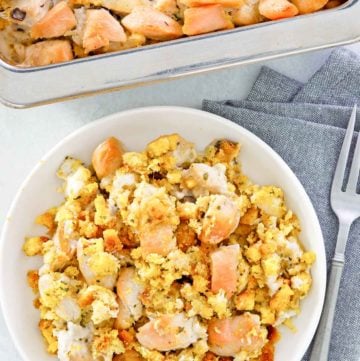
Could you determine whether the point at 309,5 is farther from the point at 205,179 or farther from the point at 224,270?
the point at 224,270

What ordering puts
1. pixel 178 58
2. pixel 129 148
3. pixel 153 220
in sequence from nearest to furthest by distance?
pixel 178 58 → pixel 153 220 → pixel 129 148

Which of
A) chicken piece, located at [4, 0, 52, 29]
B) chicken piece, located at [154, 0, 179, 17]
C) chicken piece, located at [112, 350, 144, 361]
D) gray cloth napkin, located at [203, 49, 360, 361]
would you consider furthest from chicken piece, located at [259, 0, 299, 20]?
chicken piece, located at [112, 350, 144, 361]

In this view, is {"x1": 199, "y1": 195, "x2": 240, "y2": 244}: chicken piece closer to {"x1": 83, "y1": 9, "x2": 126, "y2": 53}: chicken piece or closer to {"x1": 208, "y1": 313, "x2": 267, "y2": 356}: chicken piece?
{"x1": 208, "y1": 313, "x2": 267, "y2": 356}: chicken piece

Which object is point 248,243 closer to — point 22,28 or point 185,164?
point 185,164

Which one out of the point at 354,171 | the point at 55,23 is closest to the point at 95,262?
the point at 55,23

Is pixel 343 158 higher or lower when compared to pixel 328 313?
higher

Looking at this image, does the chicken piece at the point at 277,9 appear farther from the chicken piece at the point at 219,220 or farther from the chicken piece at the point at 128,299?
the chicken piece at the point at 128,299

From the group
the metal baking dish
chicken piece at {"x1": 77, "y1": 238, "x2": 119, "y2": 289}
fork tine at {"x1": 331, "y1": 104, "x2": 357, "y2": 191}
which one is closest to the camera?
the metal baking dish

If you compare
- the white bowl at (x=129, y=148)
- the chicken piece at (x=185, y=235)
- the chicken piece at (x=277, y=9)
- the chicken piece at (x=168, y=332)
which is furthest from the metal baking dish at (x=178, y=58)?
the chicken piece at (x=168, y=332)
